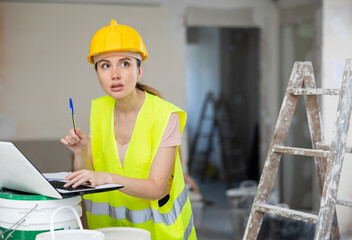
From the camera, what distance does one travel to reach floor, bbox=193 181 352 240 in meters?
3.73

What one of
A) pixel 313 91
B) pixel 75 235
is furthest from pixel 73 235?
pixel 313 91

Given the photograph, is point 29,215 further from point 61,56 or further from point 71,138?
point 61,56

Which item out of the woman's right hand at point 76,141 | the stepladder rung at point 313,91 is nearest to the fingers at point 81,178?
the woman's right hand at point 76,141

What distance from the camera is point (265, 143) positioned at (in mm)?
5688

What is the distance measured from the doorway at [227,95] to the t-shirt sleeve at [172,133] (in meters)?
5.12

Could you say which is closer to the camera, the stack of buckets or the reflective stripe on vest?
the stack of buckets

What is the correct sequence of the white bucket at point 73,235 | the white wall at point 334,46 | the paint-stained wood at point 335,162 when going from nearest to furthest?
the white bucket at point 73,235 → the paint-stained wood at point 335,162 → the white wall at point 334,46

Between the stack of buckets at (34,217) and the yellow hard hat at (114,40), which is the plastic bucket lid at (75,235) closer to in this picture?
the stack of buckets at (34,217)

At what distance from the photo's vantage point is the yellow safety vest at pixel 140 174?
1.95m

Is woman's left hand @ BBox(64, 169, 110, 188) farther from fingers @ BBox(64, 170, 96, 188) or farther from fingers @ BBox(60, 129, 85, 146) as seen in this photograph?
fingers @ BBox(60, 129, 85, 146)

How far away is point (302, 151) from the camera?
2332mm

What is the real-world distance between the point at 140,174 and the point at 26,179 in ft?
1.80

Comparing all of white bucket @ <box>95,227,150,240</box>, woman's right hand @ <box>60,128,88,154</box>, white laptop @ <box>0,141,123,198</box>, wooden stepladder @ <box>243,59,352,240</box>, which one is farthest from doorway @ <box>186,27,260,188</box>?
white laptop @ <box>0,141,123,198</box>

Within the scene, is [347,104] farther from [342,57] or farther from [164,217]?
[342,57]
